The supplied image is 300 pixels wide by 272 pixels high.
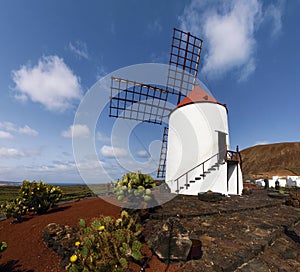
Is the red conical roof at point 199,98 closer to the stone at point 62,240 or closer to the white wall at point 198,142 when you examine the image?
the white wall at point 198,142

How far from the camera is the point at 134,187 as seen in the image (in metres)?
6.29

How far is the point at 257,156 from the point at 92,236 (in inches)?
3595

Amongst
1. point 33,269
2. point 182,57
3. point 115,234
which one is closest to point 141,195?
point 115,234

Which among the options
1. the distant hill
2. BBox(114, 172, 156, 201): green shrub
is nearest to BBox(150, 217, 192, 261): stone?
BBox(114, 172, 156, 201): green shrub

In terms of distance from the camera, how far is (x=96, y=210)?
6.74 metres

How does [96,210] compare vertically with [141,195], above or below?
below

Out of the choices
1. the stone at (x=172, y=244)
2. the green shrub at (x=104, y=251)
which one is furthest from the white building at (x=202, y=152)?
the green shrub at (x=104, y=251)

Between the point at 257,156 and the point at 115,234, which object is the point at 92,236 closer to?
the point at 115,234

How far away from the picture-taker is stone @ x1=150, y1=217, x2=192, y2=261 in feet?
12.8

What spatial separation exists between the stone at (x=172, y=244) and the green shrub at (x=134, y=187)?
1.84 m

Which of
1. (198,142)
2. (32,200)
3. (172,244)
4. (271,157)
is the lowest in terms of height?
(172,244)

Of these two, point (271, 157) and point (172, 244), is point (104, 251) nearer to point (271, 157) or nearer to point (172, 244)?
point (172, 244)

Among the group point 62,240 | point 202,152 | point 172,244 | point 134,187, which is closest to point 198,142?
point 202,152

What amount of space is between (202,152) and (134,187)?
8.52 m
